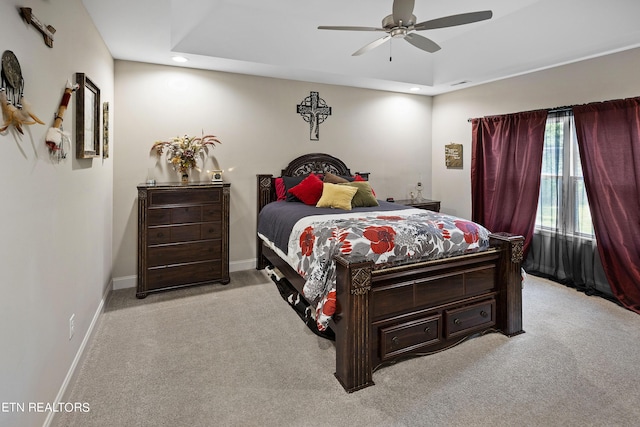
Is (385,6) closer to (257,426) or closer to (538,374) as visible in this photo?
(538,374)

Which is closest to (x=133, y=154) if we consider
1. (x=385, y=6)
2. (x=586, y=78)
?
(x=385, y=6)

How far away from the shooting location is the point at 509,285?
2744mm

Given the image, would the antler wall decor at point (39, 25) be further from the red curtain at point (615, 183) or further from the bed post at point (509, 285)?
the red curtain at point (615, 183)

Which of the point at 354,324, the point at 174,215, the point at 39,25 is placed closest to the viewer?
the point at 39,25

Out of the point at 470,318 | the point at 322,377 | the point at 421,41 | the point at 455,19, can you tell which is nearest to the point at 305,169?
the point at 421,41

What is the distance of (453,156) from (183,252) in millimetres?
4171

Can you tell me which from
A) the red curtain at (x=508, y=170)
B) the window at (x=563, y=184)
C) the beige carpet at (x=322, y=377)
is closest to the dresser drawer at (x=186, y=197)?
the beige carpet at (x=322, y=377)

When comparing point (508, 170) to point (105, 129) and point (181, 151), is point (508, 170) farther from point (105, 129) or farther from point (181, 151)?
point (105, 129)

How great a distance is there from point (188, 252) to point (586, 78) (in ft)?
15.4

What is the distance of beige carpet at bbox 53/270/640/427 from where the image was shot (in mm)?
1911

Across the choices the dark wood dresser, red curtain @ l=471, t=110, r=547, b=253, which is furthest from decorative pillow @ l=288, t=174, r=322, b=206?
red curtain @ l=471, t=110, r=547, b=253

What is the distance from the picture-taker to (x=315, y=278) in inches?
96.0

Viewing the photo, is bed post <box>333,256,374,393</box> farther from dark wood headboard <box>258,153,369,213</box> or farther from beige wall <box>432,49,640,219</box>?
beige wall <box>432,49,640,219</box>

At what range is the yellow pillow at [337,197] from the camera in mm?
3830
